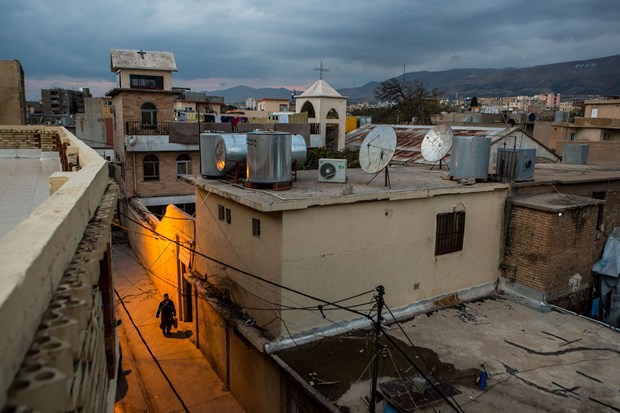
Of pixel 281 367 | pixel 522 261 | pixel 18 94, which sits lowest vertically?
pixel 281 367

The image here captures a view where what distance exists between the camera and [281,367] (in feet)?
30.8

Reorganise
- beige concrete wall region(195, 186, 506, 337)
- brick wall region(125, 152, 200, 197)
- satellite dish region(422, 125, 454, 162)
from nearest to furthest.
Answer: beige concrete wall region(195, 186, 506, 337), satellite dish region(422, 125, 454, 162), brick wall region(125, 152, 200, 197)

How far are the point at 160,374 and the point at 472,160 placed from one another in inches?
467

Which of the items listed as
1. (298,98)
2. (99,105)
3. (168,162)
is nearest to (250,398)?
(168,162)

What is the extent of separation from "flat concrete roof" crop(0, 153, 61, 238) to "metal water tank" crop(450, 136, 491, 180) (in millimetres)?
10954

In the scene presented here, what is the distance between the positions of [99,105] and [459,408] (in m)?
48.4

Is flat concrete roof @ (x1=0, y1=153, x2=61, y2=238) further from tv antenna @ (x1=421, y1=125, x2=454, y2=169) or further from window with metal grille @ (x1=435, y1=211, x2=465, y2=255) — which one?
tv antenna @ (x1=421, y1=125, x2=454, y2=169)

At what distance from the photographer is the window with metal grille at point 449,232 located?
12.3 meters

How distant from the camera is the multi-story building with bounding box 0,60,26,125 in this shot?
23188mm

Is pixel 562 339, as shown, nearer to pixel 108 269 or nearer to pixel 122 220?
pixel 108 269

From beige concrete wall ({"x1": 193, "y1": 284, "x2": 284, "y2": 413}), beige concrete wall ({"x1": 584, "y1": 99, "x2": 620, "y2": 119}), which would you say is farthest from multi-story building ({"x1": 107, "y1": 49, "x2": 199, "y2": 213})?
beige concrete wall ({"x1": 584, "y1": 99, "x2": 620, "y2": 119})

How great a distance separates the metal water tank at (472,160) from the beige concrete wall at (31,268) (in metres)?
11.7

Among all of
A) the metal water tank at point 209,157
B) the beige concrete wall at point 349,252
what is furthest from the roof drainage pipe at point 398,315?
the metal water tank at point 209,157

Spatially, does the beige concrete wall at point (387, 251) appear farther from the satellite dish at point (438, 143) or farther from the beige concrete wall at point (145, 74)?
the beige concrete wall at point (145, 74)
